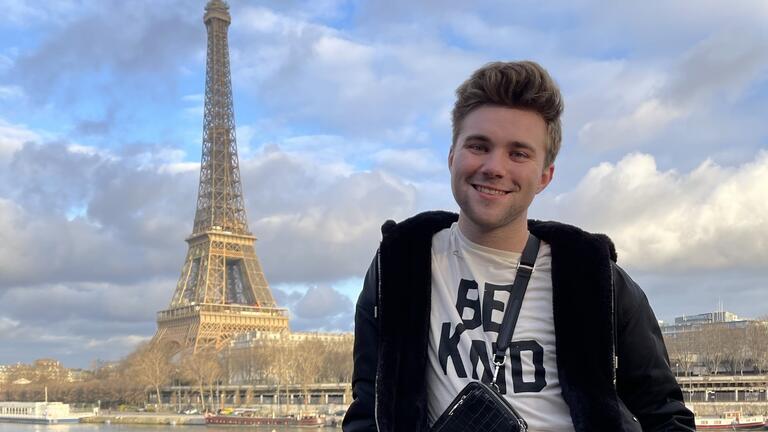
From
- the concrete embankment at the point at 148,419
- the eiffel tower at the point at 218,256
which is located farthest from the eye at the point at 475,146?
the eiffel tower at the point at 218,256

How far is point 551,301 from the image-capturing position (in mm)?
2092

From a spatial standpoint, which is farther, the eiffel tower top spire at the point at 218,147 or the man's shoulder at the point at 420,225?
the eiffel tower top spire at the point at 218,147

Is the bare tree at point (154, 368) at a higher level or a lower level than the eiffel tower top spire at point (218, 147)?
lower

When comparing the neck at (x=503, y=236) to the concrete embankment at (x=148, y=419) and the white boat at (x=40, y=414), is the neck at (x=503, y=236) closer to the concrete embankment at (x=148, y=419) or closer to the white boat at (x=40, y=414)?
the concrete embankment at (x=148, y=419)

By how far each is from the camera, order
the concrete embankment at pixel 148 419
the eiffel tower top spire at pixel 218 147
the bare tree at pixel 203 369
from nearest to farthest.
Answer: the concrete embankment at pixel 148 419, the bare tree at pixel 203 369, the eiffel tower top spire at pixel 218 147

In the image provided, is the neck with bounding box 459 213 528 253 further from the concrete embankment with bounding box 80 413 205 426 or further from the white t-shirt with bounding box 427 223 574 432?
the concrete embankment with bounding box 80 413 205 426

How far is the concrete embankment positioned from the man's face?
47.7 meters

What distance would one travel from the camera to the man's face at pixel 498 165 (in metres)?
2.06

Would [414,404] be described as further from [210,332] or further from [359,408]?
[210,332]

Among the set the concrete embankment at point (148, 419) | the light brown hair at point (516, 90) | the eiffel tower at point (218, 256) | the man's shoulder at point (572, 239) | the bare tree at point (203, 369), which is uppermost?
the eiffel tower at point (218, 256)

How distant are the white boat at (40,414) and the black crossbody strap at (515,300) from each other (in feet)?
186

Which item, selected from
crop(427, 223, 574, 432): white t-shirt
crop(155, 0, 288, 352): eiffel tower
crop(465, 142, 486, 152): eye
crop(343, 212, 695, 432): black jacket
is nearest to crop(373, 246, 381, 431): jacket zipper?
crop(343, 212, 695, 432): black jacket

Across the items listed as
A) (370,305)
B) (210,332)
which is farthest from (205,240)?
(370,305)

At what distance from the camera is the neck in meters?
2.12
